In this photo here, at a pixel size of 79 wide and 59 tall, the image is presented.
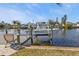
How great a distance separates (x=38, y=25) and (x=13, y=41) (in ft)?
1.33

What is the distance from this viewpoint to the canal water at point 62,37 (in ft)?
12.2

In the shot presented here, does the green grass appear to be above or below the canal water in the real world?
below

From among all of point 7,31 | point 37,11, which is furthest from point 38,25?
point 7,31

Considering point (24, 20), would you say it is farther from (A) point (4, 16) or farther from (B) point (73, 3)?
(B) point (73, 3)

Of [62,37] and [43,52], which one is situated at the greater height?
[62,37]

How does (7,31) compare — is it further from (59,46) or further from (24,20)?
(59,46)

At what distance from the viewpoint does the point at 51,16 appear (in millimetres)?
3693

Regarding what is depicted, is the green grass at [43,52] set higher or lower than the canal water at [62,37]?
lower

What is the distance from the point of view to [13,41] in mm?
3791

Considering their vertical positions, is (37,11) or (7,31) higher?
(37,11)

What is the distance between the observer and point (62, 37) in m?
3.73

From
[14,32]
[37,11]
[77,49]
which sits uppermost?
[37,11]

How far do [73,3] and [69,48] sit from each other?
606mm

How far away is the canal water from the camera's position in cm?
371
